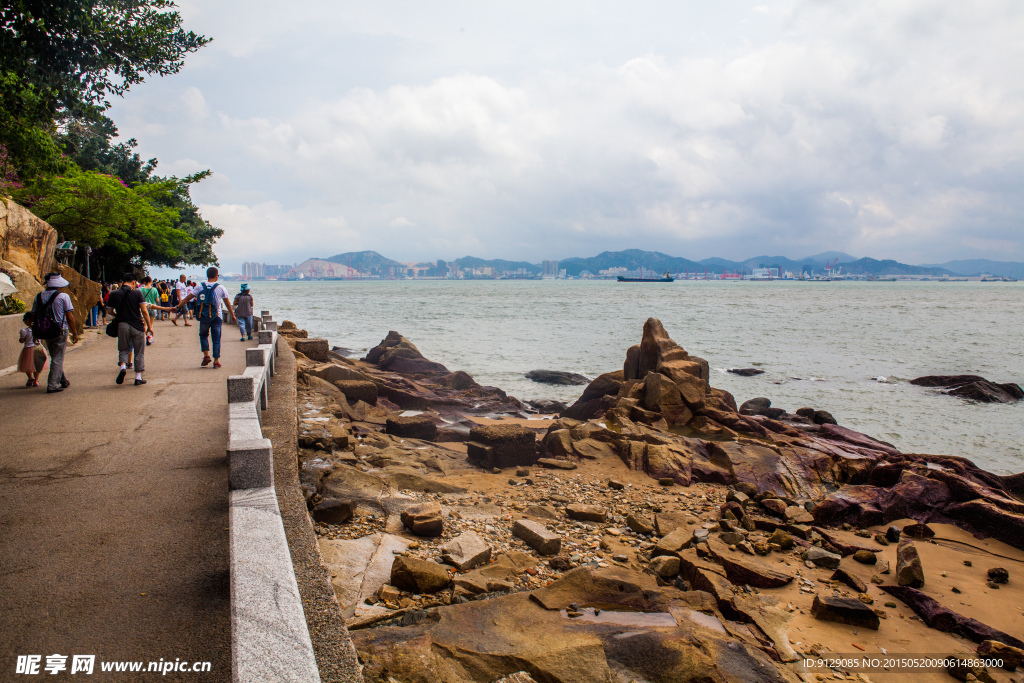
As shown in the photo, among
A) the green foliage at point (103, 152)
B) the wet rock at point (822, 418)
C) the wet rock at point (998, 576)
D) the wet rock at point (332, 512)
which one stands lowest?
the wet rock at point (822, 418)

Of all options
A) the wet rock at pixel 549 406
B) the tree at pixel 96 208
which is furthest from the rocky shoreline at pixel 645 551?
the tree at pixel 96 208

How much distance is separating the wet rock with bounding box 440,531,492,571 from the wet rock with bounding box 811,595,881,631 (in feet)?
10.8

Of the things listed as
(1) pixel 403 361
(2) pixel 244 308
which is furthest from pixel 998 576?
(1) pixel 403 361

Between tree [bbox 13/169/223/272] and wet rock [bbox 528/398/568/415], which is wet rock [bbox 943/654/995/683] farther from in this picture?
tree [bbox 13/169/223/272]

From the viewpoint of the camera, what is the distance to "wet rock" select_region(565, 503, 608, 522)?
7.60m

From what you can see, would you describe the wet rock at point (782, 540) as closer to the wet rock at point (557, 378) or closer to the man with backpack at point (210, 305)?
the man with backpack at point (210, 305)

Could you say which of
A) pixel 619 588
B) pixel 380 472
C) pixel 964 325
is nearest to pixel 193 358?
pixel 380 472

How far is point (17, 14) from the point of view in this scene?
40.9 ft

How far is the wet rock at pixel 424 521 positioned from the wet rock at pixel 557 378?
17681 mm

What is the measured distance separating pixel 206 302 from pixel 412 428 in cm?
485

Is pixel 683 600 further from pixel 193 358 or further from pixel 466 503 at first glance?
pixel 193 358

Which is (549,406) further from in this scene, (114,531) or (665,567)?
(114,531)

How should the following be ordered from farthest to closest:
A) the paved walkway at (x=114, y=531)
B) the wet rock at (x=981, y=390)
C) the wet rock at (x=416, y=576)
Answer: the wet rock at (x=981, y=390) < the wet rock at (x=416, y=576) < the paved walkway at (x=114, y=531)

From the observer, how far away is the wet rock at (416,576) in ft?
15.8
